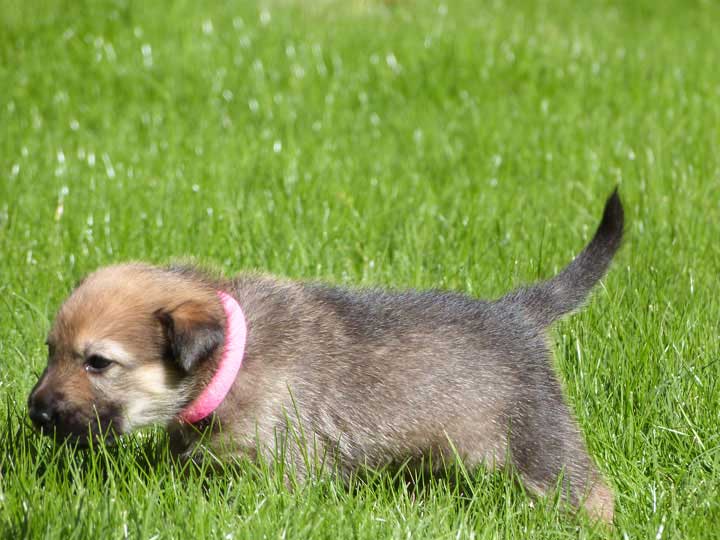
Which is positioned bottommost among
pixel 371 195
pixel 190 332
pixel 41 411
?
pixel 371 195

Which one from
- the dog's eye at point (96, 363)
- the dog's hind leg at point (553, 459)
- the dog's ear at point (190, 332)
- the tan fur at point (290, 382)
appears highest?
the dog's ear at point (190, 332)

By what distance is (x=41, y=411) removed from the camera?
3.54 metres

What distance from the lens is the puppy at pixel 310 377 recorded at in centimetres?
365

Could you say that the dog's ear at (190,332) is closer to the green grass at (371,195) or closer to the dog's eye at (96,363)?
the dog's eye at (96,363)

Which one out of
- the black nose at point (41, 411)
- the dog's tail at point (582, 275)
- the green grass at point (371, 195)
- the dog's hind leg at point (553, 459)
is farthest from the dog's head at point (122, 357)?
the dog's tail at point (582, 275)

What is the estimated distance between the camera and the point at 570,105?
25.6 feet

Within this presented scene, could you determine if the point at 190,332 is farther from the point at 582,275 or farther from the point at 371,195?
the point at 371,195

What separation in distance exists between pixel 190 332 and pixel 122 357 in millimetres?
248

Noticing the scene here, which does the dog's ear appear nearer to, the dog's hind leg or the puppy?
the puppy

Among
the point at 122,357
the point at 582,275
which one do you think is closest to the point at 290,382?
the point at 122,357

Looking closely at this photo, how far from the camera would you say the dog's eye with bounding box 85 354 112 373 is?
3.63m

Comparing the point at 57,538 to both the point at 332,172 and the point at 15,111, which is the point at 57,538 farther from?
the point at 15,111

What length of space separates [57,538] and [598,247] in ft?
7.31

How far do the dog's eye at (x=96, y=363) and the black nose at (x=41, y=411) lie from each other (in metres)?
0.18
